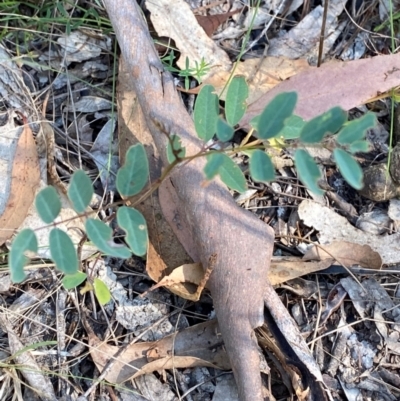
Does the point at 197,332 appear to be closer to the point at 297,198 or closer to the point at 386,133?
the point at 297,198

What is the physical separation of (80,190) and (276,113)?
42cm

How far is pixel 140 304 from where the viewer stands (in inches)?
72.2

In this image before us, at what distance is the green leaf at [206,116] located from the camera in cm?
142

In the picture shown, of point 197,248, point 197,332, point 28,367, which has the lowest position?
point 28,367

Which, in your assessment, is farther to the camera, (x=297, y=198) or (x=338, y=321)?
(x=297, y=198)

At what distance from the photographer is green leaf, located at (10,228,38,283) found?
1.08 m

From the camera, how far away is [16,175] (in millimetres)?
1886

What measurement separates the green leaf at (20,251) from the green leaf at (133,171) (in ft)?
0.70

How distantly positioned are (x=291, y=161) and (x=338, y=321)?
587mm

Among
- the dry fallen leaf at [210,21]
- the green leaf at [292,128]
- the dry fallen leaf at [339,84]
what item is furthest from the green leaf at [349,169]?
the dry fallen leaf at [210,21]

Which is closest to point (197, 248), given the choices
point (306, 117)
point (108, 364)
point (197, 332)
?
point (197, 332)

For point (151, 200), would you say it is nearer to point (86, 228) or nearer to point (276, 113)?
point (86, 228)

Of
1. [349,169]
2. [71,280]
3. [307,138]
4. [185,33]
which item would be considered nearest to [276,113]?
[307,138]

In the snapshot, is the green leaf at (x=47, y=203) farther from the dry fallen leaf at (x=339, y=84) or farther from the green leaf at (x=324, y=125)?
the dry fallen leaf at (x=339, y=84)
